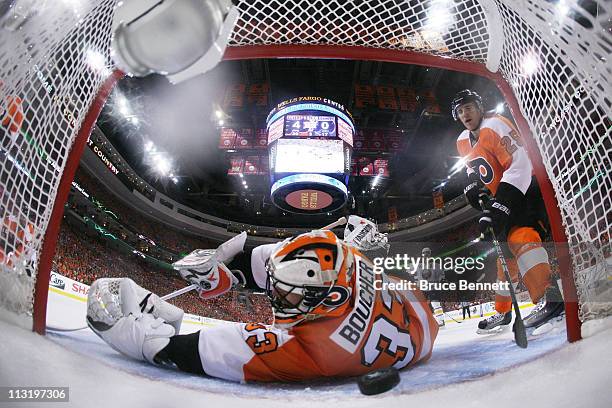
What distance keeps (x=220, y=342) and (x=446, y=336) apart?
40.6 inches

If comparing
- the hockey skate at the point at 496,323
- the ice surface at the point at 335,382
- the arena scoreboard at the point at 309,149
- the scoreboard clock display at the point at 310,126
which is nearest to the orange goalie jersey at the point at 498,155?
the hockey skate at the point at 496,323

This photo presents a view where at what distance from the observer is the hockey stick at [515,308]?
3.43 ft

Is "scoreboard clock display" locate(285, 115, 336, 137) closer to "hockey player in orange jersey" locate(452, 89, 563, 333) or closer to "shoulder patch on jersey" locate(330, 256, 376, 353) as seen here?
"hockey player in orange jersey" locate(452, 89, 563, 333)

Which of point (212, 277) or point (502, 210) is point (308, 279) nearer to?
point (212, 277)

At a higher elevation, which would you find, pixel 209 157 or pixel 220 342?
pixel 209 157

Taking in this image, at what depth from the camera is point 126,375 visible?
789mm

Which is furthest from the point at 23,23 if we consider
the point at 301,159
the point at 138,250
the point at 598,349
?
the point at 138,250

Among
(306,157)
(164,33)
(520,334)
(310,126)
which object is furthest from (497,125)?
(310,126)

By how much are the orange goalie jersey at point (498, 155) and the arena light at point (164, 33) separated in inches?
49.8

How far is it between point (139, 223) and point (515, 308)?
345 inches

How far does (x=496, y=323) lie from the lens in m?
1.41

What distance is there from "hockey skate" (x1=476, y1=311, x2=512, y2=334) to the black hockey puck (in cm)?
80

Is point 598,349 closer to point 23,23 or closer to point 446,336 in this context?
point 446,336

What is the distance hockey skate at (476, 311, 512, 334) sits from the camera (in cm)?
138
